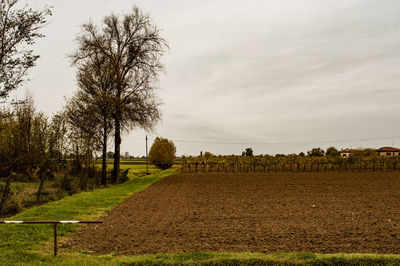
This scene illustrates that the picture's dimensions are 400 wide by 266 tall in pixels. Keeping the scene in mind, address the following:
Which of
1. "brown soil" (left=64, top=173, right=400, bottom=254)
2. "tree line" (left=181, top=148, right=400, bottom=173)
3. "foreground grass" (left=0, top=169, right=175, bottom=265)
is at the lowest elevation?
"brown soil" (left=64, top=173, right=400, bottom=254)

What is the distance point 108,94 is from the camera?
2661cm

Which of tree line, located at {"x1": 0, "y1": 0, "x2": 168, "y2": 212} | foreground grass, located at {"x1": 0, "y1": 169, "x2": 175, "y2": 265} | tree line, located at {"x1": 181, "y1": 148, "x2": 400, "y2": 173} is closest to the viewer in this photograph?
foreground grass, located at {"x1": 0, "y1": 169, "x2": 175, "y2": 265}

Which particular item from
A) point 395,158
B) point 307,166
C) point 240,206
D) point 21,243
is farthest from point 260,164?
point 21,243

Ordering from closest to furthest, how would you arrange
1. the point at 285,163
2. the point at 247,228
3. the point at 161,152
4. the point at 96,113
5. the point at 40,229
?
the point at 40,229 < the point at 247,228 < the point at 96,113 < the point at 285,163 < the point at 161,152

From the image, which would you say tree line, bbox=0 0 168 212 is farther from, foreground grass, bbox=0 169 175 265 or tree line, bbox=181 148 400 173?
tree line, bbox=181 148 400 173

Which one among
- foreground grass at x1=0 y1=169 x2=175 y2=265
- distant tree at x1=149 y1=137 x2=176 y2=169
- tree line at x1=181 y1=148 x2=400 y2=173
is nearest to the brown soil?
foreground grass at x1=0 y1=169 x2=175 y2=265

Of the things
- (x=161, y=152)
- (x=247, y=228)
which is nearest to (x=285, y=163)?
(x=161, y=152)

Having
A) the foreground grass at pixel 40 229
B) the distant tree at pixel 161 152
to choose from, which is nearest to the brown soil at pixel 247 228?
the foreground grass at pixel 40 229

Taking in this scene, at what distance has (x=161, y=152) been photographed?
66688mm

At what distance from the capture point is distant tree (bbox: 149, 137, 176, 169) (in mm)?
66562

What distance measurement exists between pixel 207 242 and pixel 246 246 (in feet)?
3.80

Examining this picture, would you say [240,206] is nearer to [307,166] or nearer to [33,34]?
[33,34]

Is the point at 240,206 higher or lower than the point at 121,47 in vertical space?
lower

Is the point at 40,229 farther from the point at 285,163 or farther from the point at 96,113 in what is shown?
the point at 285,163
